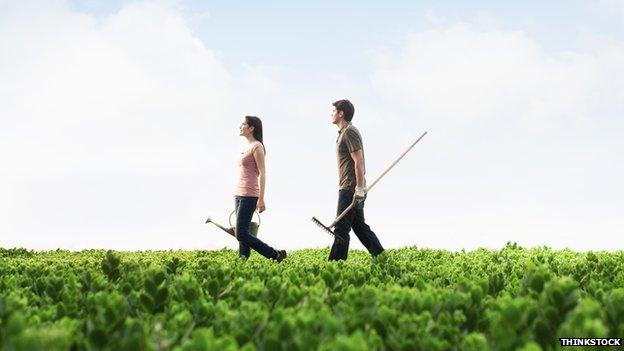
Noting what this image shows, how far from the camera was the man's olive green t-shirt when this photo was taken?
11.2 metres

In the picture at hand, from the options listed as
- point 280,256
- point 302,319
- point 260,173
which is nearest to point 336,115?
point 260,173

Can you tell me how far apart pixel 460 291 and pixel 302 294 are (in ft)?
2.77

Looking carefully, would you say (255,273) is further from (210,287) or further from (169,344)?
(169,344)

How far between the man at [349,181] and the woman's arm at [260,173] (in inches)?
61.8

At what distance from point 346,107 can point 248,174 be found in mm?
2235

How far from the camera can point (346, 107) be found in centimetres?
1157

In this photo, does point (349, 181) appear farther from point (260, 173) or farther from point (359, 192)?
point (260, 173)

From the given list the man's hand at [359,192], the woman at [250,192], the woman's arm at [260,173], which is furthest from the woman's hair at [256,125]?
the man's hand at [359,192]

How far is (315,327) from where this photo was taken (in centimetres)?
285

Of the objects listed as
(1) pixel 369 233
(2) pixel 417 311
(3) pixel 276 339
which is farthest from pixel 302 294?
(1) pixel 369 233

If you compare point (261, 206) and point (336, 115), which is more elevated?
point (336, 115)

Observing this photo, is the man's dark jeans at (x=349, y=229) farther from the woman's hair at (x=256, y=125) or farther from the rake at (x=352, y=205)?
the woman's hair at (x=256, y=125)

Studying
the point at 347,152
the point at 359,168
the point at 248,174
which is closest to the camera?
the point at 359,168

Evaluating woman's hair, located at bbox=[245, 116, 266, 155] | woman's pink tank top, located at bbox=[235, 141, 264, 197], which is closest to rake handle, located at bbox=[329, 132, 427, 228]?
woman's pink tank top, located at bbox=[235, 141, 264, 197]
